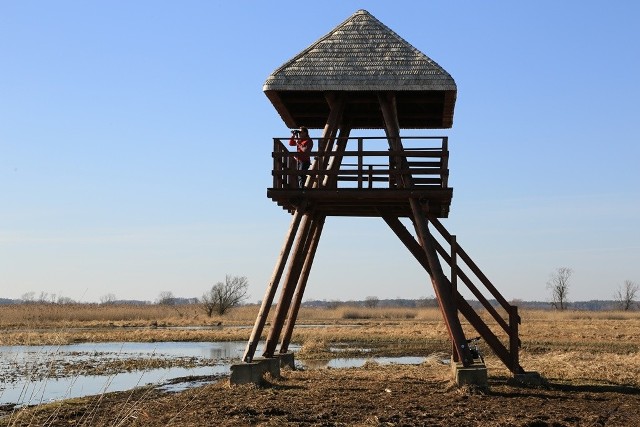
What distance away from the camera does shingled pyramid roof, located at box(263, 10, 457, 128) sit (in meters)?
18.4

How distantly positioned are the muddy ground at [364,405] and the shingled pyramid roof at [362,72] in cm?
626

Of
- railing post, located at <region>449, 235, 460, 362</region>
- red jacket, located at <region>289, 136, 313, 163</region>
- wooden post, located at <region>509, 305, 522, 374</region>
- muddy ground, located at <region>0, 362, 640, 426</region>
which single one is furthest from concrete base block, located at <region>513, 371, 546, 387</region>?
red jacket, located at <region>289, 136, 313, 163</region>

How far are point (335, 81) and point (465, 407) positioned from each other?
770 cm

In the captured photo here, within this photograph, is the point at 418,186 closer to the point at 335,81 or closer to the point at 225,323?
the point at 335,81

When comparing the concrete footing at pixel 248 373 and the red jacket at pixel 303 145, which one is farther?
the red jacket at pixel 303 145

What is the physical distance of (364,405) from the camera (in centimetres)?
1451

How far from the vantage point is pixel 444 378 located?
62.1 ft

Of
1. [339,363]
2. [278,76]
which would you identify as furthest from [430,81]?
[339,363]

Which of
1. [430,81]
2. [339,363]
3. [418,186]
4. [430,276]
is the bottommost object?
[339,363]

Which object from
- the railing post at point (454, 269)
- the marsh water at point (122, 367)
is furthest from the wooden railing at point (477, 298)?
the marsh water at point (122, 367)

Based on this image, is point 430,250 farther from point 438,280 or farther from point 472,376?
point 472,376

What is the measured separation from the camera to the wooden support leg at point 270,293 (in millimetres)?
17797

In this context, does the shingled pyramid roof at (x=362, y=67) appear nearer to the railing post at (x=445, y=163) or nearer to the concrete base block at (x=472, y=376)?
the railing post at (x=445, y=163)

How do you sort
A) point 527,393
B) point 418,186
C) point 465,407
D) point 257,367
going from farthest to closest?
1. point 418,186
2. point 257,367
3. point 527,393
4. point 465,407
